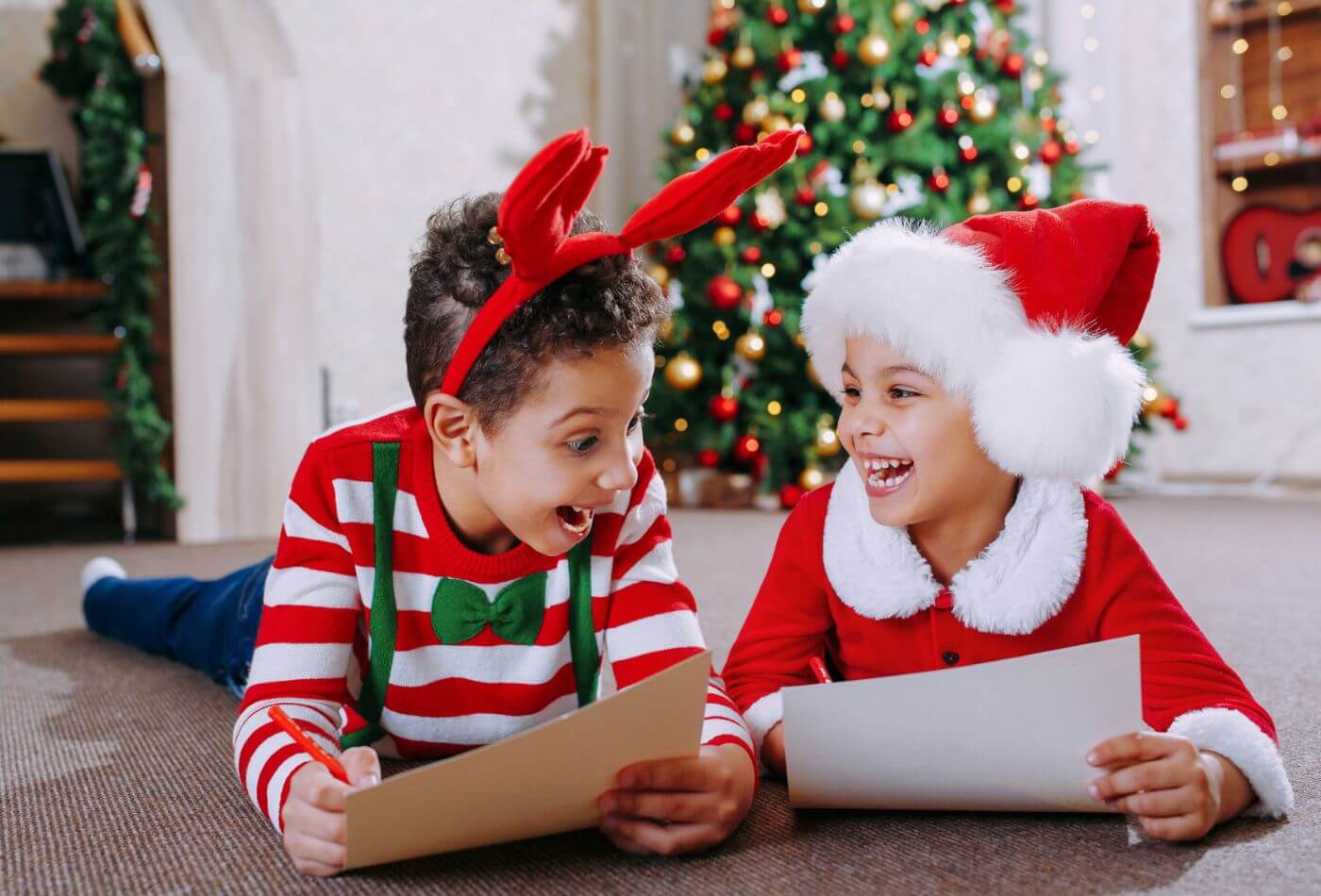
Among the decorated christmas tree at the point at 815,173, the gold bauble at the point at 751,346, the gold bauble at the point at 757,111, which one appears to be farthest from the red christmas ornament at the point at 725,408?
the gold bauble at the point at 757,111

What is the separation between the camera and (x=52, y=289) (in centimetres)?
270

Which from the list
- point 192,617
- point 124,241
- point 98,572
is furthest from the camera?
point 124,241

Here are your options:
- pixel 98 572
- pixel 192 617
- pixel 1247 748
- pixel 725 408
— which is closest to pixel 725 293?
pixel 725 408

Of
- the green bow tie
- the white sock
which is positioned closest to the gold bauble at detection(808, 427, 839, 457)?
the white sock

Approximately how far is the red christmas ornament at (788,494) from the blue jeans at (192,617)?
1640mm

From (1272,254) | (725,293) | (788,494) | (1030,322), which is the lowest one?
(788,494)

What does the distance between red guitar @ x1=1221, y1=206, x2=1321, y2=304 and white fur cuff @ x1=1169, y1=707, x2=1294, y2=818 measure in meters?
3.15

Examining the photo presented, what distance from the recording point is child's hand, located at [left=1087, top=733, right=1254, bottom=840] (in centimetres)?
66

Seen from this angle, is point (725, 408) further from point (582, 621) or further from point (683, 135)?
point (582, 621)

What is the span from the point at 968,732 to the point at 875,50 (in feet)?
7.50

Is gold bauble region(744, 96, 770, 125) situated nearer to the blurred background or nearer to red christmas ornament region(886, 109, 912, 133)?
the blurred background

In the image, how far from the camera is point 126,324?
8.40 feet

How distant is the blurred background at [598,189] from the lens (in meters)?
2.58

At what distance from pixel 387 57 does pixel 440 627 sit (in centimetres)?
Result: 271
